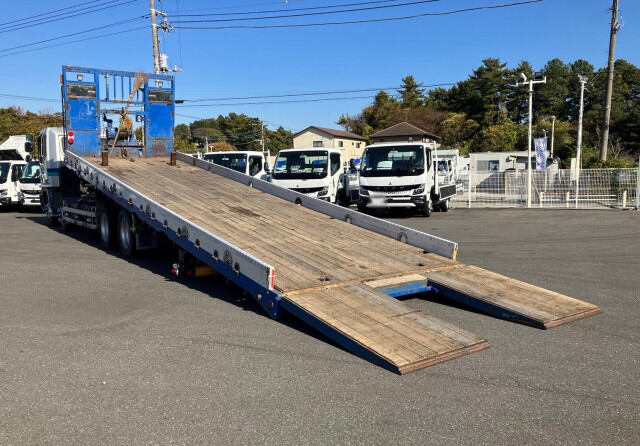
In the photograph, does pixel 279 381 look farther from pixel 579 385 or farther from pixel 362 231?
pixel 362 231

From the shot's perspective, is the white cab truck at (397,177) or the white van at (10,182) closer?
the white cab truck at (397,177)

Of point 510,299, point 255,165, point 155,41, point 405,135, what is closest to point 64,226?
point 255,165

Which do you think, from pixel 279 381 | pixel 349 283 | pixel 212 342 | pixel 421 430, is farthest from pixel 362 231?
pixel 421 430

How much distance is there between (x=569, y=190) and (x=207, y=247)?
17991mm

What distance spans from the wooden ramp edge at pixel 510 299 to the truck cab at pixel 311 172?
31.9ft

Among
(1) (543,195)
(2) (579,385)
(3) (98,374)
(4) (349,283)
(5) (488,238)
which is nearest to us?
(2) (579,385)

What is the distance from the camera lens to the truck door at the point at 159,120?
42.7 feet

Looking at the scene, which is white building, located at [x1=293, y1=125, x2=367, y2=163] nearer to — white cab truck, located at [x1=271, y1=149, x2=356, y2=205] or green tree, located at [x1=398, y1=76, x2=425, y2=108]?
green tree, located at [x1=398, y1=76, x2=425, y2=108]

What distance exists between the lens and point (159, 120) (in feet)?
43.0

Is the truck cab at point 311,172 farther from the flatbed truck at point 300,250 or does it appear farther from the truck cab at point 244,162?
the flatbed truck at point 300,250

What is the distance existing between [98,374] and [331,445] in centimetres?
225

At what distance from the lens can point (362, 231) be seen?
8617 mm

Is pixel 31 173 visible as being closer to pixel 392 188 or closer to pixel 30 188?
pixel 30 188

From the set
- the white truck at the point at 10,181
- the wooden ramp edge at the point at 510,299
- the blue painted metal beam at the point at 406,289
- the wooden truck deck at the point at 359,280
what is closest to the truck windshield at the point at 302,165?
the wooden truck deck at the point at 359,280
